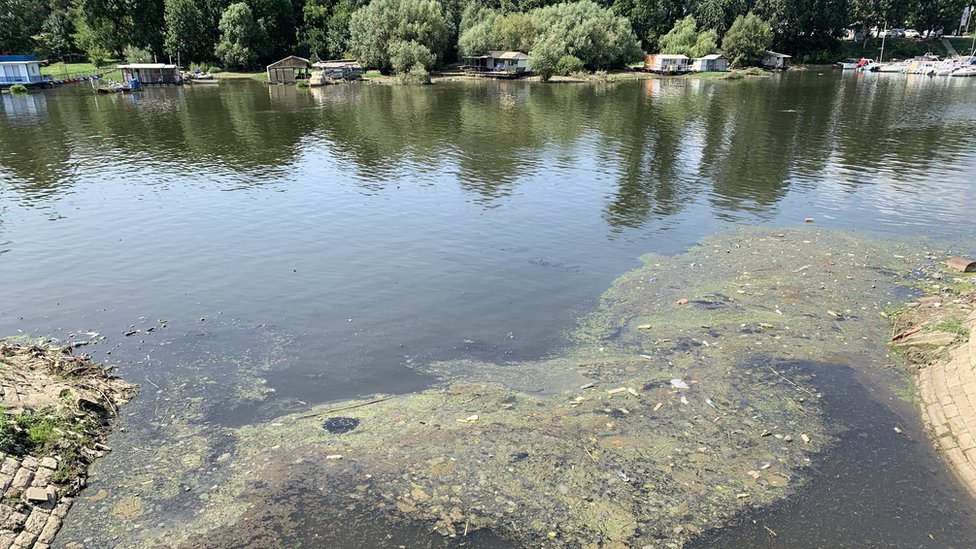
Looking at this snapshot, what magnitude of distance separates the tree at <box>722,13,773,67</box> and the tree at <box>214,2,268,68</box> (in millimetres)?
101118

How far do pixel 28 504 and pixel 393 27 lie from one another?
119440mm

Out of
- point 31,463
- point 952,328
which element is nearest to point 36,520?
point 31,463

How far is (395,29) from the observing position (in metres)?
118

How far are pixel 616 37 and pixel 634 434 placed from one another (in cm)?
12812

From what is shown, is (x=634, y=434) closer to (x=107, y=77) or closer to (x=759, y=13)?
(x=107, y=77)

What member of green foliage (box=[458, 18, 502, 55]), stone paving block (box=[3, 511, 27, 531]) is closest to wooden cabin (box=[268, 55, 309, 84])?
green foliage (box=[458, 18, 502, 55])

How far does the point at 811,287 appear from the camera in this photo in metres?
20.6

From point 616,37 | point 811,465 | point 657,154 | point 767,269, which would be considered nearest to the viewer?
point 811,465

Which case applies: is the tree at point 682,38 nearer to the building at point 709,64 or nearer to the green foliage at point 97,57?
the building at point 709,64

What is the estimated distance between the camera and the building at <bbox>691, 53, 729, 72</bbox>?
5261 inches

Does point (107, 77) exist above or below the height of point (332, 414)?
above

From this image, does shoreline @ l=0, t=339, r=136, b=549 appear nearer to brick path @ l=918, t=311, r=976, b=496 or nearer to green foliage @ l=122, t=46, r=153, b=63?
brick path @ l=918, t=311, r=976, b=496

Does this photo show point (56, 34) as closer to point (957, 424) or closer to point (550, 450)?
point (550, 450)

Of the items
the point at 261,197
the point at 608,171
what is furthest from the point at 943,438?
the point at 261,197
